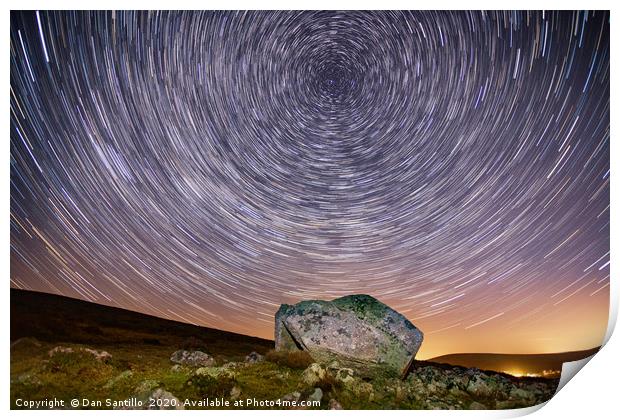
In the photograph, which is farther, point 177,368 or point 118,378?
point 177,368

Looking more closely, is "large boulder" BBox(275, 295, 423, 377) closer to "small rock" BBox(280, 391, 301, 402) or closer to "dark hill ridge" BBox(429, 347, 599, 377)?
"small rock" BBox(280, 391, 301, 402)

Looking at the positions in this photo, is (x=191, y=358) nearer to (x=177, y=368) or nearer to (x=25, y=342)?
(x=177, y=368)

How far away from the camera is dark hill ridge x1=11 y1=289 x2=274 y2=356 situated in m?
6.99

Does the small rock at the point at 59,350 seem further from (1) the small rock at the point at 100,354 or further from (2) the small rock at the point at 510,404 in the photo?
(2) the small rock at the point at 510,404

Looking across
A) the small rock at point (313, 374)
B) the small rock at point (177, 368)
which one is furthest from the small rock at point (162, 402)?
the small rock at point (313, 374)

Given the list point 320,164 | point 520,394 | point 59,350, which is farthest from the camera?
point 320,164

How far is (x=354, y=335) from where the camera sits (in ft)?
23.1

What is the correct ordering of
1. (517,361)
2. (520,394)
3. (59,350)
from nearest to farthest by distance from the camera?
(59,350) < (520,394) < (517,361)

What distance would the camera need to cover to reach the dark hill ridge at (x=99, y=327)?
6.99 meters

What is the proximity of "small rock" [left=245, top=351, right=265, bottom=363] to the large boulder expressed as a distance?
320 millimetres

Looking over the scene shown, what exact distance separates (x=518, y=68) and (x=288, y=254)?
481 centimetres

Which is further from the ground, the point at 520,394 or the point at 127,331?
the point at 127,331

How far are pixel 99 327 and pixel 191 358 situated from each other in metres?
1.56

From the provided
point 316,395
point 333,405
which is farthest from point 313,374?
point 333,405
